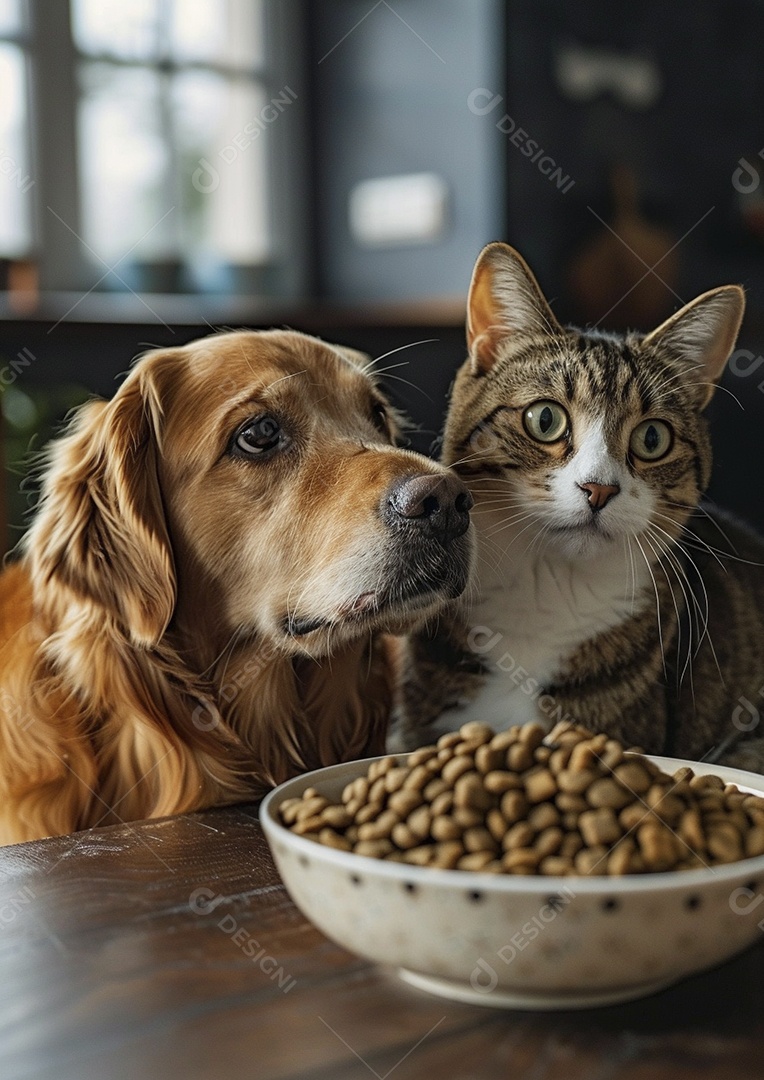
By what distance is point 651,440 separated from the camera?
4.14 ft

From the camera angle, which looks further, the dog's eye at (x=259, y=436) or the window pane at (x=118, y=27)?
the window pane at (x=118, y=27)

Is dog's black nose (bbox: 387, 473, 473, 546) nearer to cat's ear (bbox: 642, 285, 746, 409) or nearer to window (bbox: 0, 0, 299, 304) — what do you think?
cat's ear (bbox: 642, 285, 746, 409)

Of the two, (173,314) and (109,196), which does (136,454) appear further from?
(109,196)

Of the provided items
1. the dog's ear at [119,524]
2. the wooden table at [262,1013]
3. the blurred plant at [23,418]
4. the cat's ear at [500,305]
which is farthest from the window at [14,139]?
the wooden table at [262,1013]

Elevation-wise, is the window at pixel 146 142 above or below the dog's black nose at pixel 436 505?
above

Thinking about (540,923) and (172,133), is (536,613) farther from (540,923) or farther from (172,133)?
(172,133)

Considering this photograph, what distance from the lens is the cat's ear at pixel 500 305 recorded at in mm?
1264

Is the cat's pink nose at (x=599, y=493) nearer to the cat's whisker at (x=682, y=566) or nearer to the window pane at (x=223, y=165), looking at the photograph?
the cat's whisker at (x=682, y=566)

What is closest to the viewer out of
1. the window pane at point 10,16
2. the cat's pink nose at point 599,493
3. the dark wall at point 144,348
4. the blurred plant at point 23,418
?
the cat's pink nose at point 599,493

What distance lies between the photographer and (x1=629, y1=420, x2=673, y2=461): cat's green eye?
1.25m

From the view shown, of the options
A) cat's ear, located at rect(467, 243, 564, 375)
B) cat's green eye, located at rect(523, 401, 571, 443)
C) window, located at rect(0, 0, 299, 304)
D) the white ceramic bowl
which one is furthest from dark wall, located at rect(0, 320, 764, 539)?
the white ceramic bowl

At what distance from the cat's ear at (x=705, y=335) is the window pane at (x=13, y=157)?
9.82 ft

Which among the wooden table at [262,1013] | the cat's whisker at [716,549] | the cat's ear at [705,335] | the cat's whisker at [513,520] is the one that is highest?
the cat's ear at [705,335]

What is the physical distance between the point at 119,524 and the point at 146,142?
311cm
